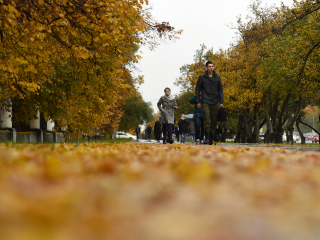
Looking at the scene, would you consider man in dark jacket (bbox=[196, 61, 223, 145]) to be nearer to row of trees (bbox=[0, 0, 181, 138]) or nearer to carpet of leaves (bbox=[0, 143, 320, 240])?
row of trees (bbox=[0, 0, 181, 138])

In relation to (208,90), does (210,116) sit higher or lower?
lower

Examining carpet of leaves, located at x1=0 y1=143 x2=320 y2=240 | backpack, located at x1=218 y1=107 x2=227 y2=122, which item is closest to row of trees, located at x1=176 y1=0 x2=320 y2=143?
backpack, located at x1=218 y1=107 x2=227 y2=122

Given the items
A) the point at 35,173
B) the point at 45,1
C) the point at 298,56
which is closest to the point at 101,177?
the point at 35,173

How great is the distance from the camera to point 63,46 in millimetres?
8734

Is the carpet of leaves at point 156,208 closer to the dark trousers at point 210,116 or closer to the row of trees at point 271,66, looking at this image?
the dark trousers at point 210,116

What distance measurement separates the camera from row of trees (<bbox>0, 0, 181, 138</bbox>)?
7.22 meters

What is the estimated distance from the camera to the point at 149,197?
1.79m

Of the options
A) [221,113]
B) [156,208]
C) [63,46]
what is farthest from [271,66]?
[156,208]

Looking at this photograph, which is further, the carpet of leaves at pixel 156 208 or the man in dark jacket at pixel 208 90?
the man in dark jacket at pixel 208 90

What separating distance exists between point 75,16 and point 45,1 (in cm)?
73

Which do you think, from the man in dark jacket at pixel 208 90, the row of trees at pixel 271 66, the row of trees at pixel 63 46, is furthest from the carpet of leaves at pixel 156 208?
the row of trees at pixel 271 66

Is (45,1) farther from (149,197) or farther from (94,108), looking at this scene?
(94,108)

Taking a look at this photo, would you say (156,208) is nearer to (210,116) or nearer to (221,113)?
(210,116)

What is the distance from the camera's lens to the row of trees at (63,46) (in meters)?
7.22
